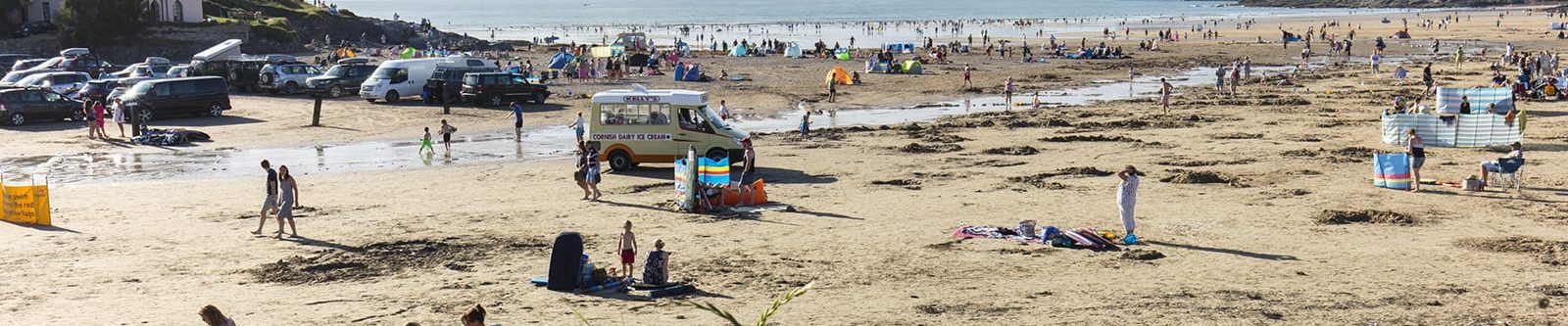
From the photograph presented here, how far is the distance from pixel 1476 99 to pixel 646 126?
1870cm

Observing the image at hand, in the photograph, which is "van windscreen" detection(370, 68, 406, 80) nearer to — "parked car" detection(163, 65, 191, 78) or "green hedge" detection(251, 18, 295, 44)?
"parked car" detection(163, 65, 191, 78)

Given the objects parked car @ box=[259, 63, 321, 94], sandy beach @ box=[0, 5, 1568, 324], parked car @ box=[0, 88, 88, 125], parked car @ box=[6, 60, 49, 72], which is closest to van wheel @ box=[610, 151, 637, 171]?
sandy beach @ box=[0, 5, 1568, 324]

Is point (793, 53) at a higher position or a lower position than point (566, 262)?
higher

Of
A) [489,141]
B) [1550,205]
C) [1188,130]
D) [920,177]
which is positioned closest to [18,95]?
[489,141]

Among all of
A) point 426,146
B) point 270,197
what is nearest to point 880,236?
point 270,197

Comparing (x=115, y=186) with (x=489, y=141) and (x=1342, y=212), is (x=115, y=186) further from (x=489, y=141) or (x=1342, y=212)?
(x=1342, y=212)

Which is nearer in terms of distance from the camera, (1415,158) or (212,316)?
(212,316)

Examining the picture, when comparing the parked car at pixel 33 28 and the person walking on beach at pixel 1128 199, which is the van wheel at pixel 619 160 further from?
the parked car at pixel 33 28

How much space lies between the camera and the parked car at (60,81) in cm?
4216

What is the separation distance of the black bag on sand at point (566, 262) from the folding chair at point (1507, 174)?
1438 cm

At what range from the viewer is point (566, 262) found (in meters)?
15.0

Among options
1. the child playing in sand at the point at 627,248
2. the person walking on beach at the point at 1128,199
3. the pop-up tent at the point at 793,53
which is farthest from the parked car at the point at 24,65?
the person walking on beach at the point at 1128,199

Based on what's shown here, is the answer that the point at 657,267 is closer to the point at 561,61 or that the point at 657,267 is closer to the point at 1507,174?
the point at 1507,174

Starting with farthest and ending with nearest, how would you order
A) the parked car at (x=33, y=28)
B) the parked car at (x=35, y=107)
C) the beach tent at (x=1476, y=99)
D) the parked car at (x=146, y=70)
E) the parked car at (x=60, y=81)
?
1. the parked car at (x=33, y=28)
2. the parked car at (x=146, y=70)
3. the parked car at (x=60, y=81)
4. the parked car at (x=35, y=107)
5. the beach tent at (x=1476, y=99)
